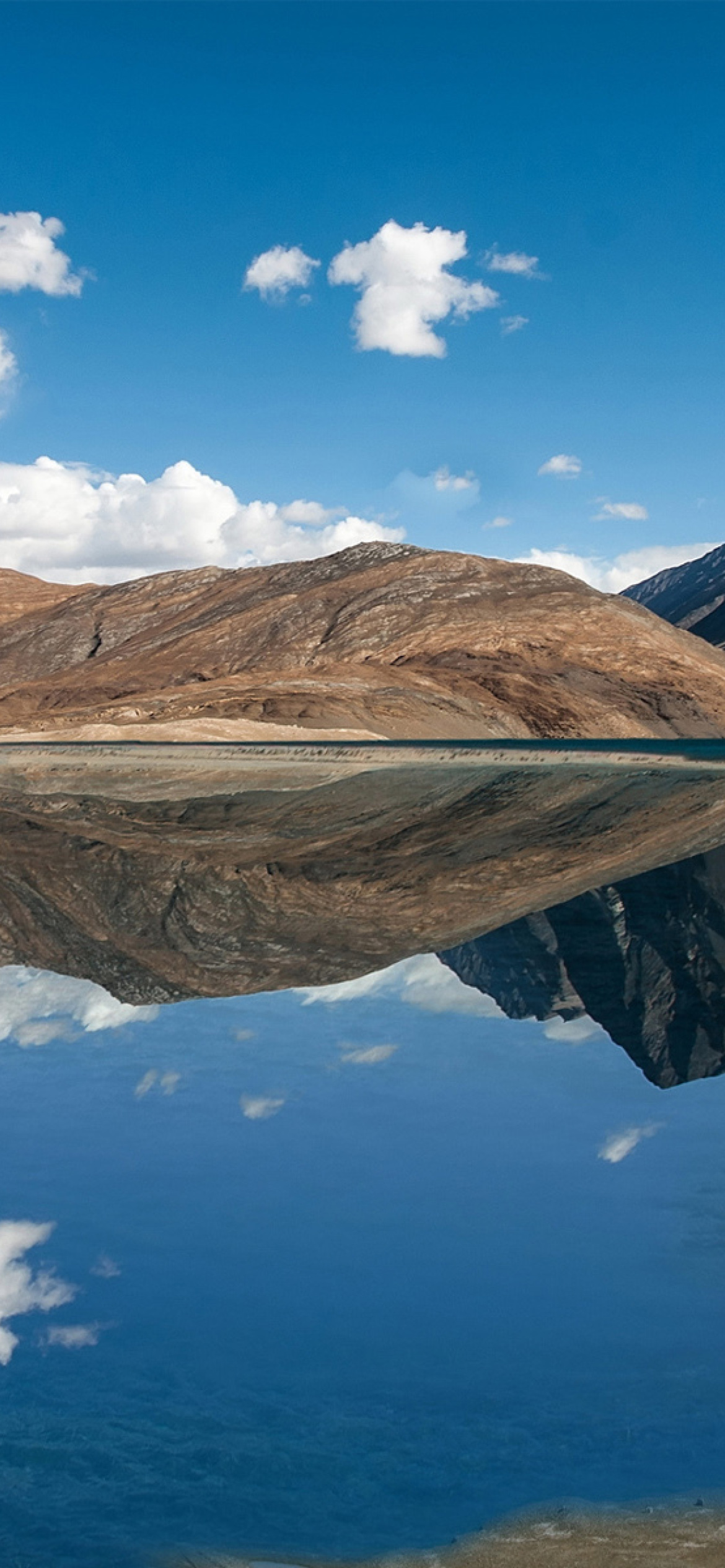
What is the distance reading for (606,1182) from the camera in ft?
14.5

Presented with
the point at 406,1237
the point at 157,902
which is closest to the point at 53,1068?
the point at 406,1237

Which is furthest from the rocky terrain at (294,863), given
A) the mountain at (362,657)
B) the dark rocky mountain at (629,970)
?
the mountain at (362,657)

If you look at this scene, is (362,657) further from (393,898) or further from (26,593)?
(393,898)

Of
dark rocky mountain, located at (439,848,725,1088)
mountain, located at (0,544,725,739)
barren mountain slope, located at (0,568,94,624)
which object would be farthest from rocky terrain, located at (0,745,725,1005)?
barren mountain slope, located at (0,568,94,624)

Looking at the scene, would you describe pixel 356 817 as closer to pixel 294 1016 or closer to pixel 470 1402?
Result: pixel 294 1016

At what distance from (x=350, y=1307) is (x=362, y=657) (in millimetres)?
84791

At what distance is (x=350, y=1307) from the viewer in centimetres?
346

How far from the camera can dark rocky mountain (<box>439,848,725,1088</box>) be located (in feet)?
21.0

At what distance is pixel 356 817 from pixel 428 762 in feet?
62.3

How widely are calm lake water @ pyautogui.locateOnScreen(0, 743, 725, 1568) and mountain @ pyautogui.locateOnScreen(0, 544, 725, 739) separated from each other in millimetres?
50643

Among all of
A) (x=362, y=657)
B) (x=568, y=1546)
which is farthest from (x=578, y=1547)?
(x=362, y=657)

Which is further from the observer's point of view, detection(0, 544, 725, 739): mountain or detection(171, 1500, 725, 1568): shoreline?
detection(0, 544, 725, 739): mountain

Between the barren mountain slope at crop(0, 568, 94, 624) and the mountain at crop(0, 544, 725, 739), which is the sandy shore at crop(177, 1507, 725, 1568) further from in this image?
the barren mountain slope at crop(0, 568, 94, 624)

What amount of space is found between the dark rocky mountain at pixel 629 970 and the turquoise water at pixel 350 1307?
60 cm
